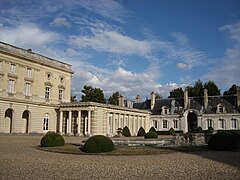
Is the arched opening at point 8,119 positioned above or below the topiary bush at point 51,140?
above

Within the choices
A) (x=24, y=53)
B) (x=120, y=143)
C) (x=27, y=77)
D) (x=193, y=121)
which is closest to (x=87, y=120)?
(x=27, y=77)

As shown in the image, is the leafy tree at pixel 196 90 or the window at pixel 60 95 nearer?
the window at pixel 60 95

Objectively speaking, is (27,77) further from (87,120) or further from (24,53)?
(87,120)

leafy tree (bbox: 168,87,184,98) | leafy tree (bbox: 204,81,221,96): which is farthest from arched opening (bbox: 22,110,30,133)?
leafy tree (bbox: 204,81,221,96)

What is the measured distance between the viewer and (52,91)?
40.0 m

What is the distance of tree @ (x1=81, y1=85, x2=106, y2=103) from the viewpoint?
55125 millimetres

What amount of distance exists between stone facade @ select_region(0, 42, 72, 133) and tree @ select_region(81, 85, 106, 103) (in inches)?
496

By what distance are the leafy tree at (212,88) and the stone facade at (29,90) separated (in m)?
31.8

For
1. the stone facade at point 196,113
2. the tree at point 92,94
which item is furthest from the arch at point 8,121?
the stone facade at point 196,113

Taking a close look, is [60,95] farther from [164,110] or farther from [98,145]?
[98,145]

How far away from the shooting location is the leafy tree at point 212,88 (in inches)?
2314

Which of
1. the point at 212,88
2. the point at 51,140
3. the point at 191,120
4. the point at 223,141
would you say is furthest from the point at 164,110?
the point at 51,140

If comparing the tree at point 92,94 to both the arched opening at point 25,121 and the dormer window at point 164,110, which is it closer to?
the dormer window at point 164,110

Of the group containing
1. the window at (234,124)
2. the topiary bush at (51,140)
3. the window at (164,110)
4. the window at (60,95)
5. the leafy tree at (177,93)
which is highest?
the leafy tree at (177,93)
